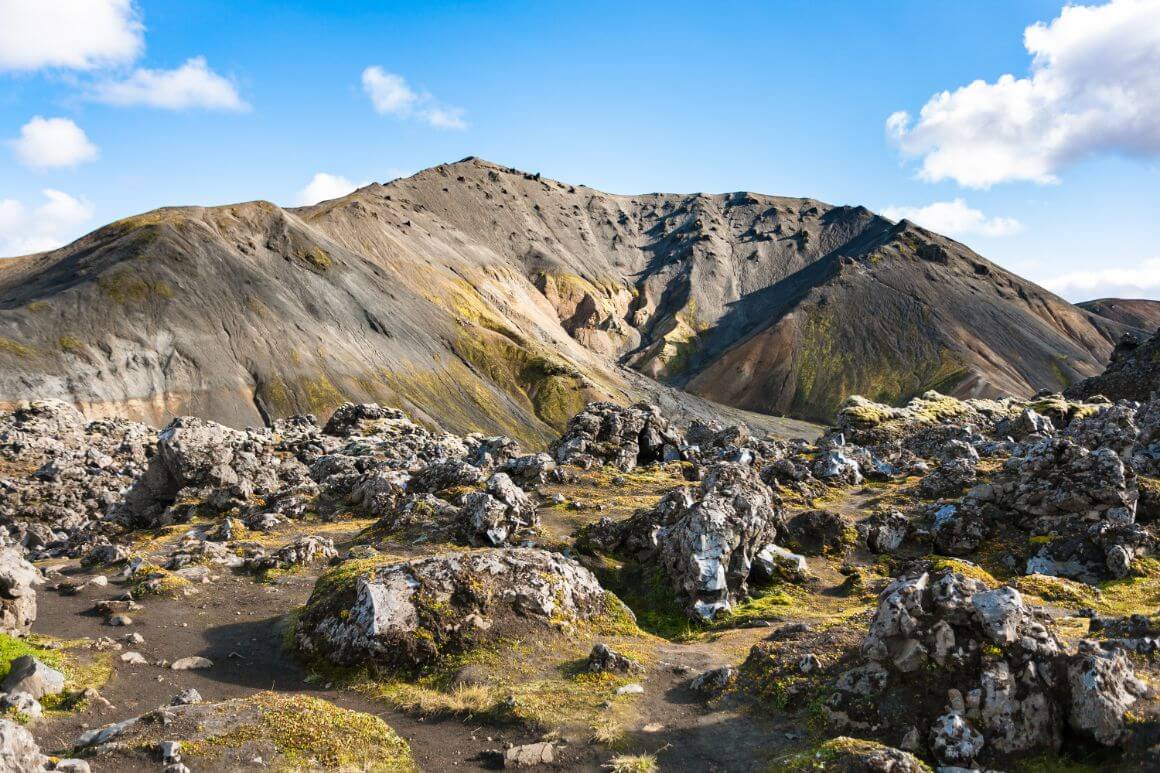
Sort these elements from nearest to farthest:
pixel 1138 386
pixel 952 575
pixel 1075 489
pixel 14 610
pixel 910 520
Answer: pixel 952 575
pixel 14 610
pixel 1075 489
pixel 910 520
pixel 1138 386

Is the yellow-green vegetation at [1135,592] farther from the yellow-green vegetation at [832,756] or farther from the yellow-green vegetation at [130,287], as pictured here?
the yellow-green vegetation at [130,287]

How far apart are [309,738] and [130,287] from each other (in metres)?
160

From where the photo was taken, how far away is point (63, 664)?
1881cm

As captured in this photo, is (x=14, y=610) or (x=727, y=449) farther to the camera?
(x=727, y=449)

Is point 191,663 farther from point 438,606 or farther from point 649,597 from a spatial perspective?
point 649,597

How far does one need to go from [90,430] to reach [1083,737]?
84217 millimetres

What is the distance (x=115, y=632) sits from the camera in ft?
74.8

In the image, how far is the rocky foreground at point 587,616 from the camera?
46.6ft

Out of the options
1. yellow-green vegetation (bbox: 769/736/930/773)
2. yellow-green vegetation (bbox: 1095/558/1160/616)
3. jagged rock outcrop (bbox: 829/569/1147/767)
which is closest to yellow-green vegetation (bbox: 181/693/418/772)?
yellow-green vegetation (bbox: 769/736/930/773)

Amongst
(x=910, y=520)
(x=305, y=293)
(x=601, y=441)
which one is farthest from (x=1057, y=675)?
(x=305, y=293)

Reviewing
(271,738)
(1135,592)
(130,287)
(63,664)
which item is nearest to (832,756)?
(271,738)

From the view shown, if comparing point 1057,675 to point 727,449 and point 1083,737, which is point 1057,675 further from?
point 727,449

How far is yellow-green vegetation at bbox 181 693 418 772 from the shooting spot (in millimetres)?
13844

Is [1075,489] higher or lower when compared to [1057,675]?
higher
